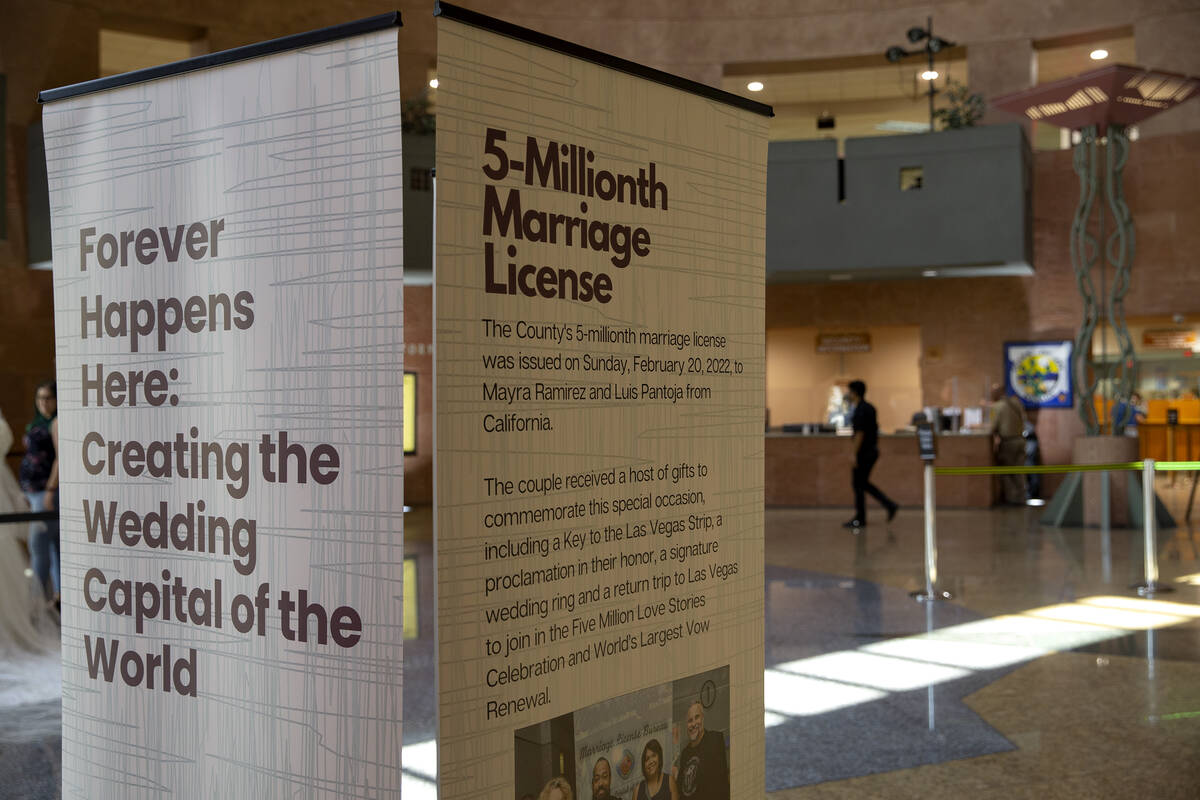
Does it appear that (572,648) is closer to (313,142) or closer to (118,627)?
(118,627)

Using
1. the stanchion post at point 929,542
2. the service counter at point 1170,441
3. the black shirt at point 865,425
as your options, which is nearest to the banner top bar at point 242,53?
the stanchion post at point 929,542

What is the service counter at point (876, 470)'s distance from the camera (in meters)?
14.7

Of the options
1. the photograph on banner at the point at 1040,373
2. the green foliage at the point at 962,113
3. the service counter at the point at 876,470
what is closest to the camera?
the service counter at the point at 876,470

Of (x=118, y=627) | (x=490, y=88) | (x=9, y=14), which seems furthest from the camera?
(x=9, y=14)

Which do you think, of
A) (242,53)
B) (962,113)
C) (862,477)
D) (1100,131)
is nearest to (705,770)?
(242,53)

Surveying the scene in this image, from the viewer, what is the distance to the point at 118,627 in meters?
2.04

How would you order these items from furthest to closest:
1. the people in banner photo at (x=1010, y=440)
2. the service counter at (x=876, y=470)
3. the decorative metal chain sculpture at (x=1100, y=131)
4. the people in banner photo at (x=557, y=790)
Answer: the people in banner photo at (x=1010, y=440) < the service counter at (x=876, y=470) < the decorative metal chain sculpture at (x=1100, y=131) < the people in banner photo at (x=557, y=790)

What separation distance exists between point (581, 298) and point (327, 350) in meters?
0.47

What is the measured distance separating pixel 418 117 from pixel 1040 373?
10.1 meters

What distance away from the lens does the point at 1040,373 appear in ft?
53.3

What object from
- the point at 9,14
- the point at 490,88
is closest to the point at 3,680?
the point at 490,88

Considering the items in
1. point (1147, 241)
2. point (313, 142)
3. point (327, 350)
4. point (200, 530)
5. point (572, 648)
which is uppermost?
point (1147, 241)

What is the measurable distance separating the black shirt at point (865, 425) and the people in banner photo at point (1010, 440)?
3396mm

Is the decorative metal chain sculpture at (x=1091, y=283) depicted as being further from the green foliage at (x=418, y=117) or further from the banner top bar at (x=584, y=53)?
the banner top bar at (x=584, y=53)
